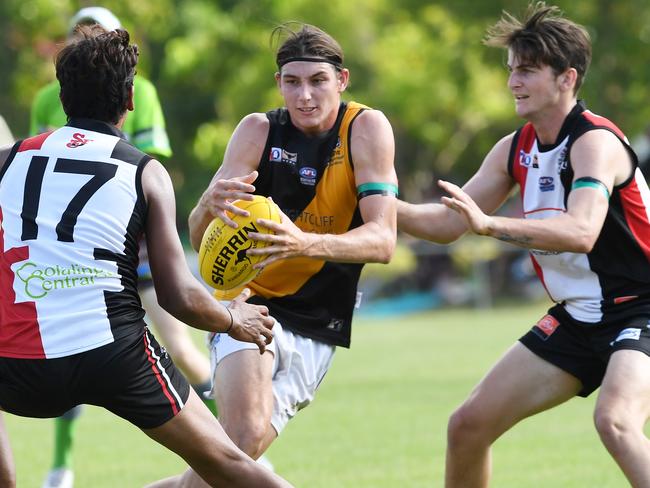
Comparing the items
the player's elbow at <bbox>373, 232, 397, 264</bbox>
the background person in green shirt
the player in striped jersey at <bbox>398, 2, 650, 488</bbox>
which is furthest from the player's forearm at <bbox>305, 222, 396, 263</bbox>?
the background person in green shirt

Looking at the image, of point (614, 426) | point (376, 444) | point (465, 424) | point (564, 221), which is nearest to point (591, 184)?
point (564, 221)

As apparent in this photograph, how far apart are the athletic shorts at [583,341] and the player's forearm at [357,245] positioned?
2.97 ft

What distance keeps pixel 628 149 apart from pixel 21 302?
2957 millimetres

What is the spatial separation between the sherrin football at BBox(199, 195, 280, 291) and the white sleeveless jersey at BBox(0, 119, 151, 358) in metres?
0.67

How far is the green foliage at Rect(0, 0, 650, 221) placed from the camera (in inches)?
1227

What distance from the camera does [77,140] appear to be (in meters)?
4.56

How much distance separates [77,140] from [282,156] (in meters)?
1.58

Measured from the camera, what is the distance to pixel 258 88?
112ft

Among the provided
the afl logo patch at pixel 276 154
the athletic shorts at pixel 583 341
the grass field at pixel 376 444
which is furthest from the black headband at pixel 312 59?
the grass field at pixel 376 444

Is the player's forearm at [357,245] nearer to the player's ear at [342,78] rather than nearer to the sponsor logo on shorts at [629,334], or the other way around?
the player's ear at [342,78]

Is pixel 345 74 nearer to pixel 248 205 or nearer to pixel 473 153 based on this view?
pixel 248 205

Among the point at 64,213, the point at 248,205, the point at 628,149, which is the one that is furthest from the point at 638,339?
the point at 64,213

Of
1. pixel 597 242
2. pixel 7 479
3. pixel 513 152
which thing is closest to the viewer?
pixel 7 479

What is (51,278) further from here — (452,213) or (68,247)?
(452,213)
